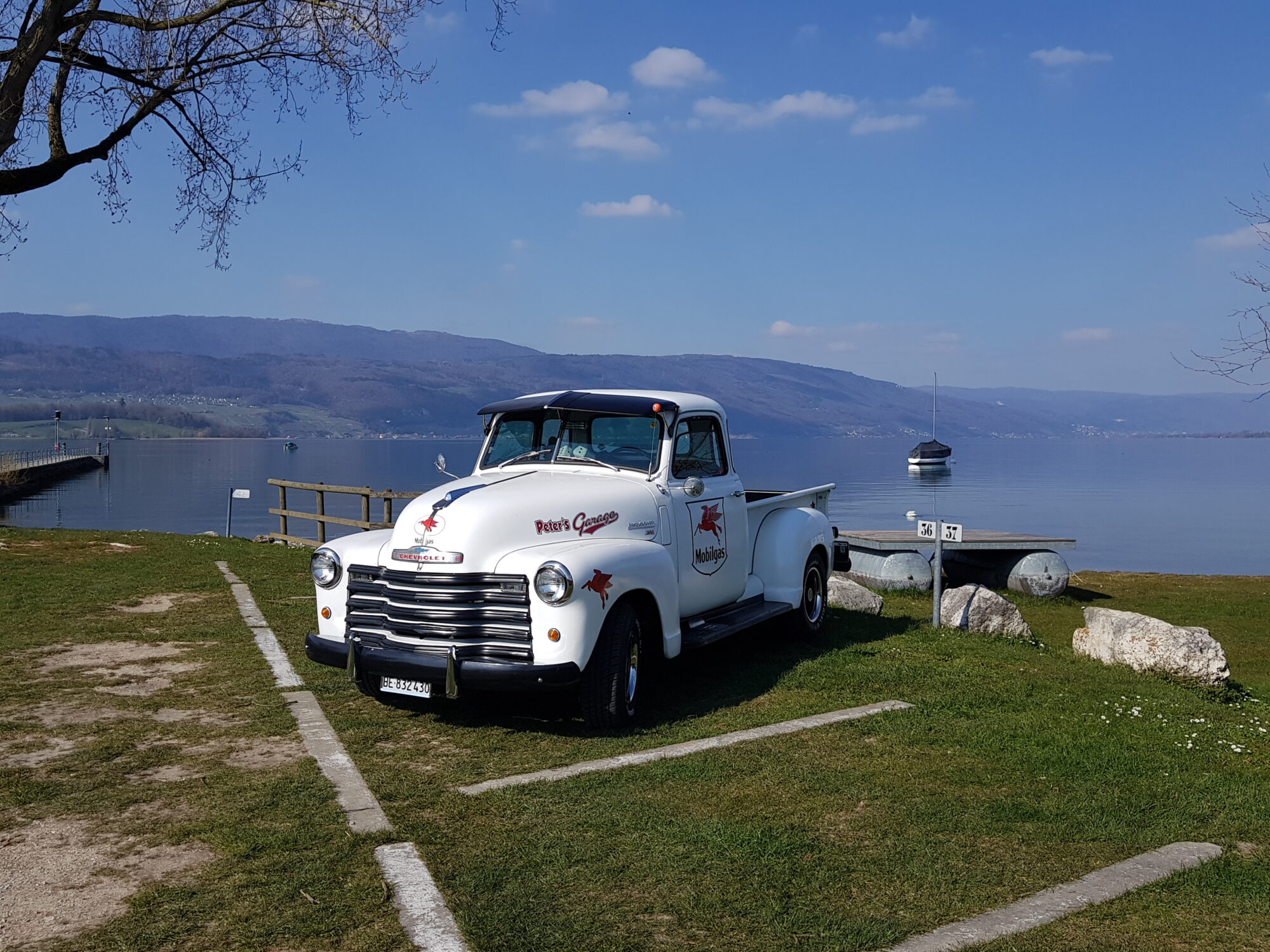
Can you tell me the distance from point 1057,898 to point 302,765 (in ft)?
13.8

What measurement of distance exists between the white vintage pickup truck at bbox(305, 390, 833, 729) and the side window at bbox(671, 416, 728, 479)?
0.06 feet

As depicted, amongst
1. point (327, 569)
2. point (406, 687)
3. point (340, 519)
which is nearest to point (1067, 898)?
point (406, 687)

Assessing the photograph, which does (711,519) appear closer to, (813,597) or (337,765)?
(813,597)

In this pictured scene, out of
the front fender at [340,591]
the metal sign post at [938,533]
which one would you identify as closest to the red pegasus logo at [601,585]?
the front fender at [340,591]

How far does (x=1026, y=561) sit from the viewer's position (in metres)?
20.5

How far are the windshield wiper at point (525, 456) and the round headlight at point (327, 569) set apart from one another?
1645mm

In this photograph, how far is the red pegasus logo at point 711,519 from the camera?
28.6 ft

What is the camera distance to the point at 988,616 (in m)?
12.8

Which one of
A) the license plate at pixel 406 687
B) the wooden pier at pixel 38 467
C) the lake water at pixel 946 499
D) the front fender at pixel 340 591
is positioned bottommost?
the lake water at pixel 946 499

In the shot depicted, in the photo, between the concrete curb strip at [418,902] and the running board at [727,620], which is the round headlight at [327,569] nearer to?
the running board at [727,620]

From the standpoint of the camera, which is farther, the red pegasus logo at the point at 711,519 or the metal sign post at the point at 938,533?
the metal sign post at the point at 938,533

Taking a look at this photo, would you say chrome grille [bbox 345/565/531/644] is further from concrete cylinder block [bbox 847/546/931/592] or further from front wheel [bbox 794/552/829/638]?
concrete cylinder block [bbox 847/546/931/592]

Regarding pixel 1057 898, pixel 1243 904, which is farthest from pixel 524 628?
pixel 1243 904

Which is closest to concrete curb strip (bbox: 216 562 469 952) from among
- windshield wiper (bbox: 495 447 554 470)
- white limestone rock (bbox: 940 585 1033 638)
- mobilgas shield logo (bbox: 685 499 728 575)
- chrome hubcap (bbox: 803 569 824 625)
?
windshield wiper (bbox: 495 447 554 470)
